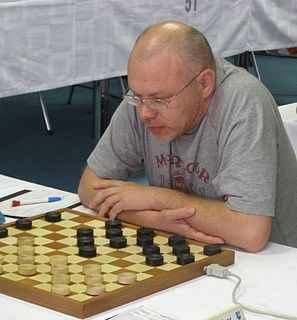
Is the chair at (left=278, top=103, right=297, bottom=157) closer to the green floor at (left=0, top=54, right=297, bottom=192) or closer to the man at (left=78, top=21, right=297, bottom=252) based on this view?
the man at (left=78, top=21, right=297, bottom=252)

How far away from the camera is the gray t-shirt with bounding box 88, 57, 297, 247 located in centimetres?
216

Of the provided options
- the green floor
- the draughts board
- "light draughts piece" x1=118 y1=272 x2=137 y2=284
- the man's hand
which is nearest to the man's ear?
the man's hand

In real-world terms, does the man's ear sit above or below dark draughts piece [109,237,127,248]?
above

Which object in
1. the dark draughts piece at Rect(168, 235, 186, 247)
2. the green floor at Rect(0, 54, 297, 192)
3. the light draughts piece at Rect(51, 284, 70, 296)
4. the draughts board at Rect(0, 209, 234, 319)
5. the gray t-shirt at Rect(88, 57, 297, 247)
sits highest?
the gray t-shirt at Rect(88, 57, 297, 247)

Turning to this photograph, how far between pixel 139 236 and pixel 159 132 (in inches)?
11.1

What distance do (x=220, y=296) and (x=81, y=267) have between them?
29cm

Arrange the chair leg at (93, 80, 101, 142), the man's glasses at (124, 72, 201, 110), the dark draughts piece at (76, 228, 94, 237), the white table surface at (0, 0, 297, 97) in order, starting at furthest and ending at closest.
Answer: the chair leg at (93, 80, 101, 142)
the white table surface at (0, 0, 297, 97)
the man's glasses at (124, 72, 201, 110)
the dark draughts piece at (76, 228, 94, 237)

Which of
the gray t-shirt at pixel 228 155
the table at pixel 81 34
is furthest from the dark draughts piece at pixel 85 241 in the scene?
the table at pixel 81 34

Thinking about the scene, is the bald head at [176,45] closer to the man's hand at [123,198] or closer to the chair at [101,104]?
the man's hand at [123,198]

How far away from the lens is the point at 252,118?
220 centimetres

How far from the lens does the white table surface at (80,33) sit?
383 cm

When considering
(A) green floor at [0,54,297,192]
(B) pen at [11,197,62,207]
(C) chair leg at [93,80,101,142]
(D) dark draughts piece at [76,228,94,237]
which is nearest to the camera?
(D) dark draughts piece at [76,228,94,237]

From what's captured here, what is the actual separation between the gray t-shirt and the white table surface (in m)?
1.47

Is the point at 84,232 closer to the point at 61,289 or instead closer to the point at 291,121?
the point at 61,289
